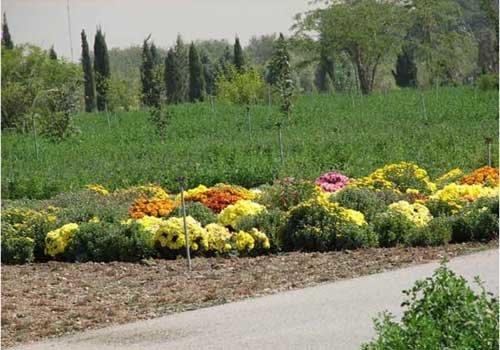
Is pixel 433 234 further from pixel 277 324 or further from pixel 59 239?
pixel 59 239

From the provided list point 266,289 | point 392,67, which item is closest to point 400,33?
point 392,67

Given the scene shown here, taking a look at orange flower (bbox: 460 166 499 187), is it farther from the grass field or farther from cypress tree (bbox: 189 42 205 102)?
cypress tree (bbox: 189 42 205 102)

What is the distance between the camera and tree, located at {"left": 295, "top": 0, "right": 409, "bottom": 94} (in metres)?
39.0

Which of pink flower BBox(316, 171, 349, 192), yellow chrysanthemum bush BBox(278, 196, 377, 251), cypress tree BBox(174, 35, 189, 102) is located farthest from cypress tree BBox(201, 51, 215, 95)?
yellow chrysanthemum bush BBox(278, 196, 377, 251)

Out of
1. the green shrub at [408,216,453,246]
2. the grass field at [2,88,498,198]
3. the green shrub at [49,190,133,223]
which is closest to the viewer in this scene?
the green shrub at [408,216,453,246]

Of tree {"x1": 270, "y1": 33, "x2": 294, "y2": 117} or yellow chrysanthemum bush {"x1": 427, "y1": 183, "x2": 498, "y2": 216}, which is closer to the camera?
yellow chrysanthemum bush {"x1": 427, "y1": 183, "x2": 498, "y2": 216}

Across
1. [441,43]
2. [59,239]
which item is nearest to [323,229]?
[59,239]

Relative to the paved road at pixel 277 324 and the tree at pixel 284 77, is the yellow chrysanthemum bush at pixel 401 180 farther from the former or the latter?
the tree at pixel 284 77

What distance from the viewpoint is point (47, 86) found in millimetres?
28047

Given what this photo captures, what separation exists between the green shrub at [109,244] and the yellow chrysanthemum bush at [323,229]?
4.40ft

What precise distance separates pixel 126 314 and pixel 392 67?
4736cm

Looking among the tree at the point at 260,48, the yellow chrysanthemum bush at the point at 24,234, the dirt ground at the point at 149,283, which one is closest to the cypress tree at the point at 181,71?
the tree at the point at 260,48

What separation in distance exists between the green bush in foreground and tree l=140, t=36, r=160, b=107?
59.9 feet

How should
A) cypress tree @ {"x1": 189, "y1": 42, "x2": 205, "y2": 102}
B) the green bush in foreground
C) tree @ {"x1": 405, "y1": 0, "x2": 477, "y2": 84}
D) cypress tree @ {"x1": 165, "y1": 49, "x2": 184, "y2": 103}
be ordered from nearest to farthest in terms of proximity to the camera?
the green bush in foreground < tree @ {"x1": 405, "y1": 0, "x2": 477, "y2": 84} < cypress tree @ {"x1": 165, "y1": 49, "x2": 184, "y2": 103} < cypress tree @ {"x1": 189, "y1": 42, "x2": 205, "y2": 102}
